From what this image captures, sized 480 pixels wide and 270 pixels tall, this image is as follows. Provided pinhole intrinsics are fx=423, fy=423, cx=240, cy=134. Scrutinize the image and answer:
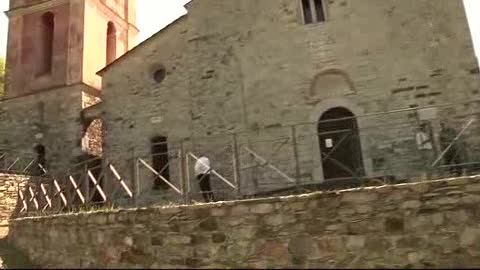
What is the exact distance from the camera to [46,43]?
17.4 m

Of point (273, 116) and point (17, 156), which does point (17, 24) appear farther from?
point (273, 116)

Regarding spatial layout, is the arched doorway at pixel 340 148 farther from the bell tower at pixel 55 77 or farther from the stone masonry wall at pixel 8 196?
the bell tower at pixel 55 77

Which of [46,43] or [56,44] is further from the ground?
[46,43]

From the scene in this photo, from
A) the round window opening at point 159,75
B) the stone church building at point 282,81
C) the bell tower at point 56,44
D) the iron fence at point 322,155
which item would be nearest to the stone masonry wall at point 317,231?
the stone church building at point 282,81

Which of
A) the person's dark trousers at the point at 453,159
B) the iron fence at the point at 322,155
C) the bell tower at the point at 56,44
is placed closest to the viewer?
the person's dark trousers at the point at 453,159

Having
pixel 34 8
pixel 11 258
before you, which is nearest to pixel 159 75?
pixel 11 258

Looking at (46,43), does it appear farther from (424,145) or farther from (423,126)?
(424,145)

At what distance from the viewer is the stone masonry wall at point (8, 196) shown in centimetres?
1134

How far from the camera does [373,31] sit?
1034 centimetres

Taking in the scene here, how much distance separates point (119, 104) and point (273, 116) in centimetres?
564

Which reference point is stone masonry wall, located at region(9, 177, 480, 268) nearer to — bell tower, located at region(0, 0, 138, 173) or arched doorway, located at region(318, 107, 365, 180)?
arched doorway, located at region(318, 107, 365, 180)

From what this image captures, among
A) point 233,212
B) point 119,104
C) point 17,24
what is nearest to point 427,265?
point 233,212

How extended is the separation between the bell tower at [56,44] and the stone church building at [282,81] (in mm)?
2229

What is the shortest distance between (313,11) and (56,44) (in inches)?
419
